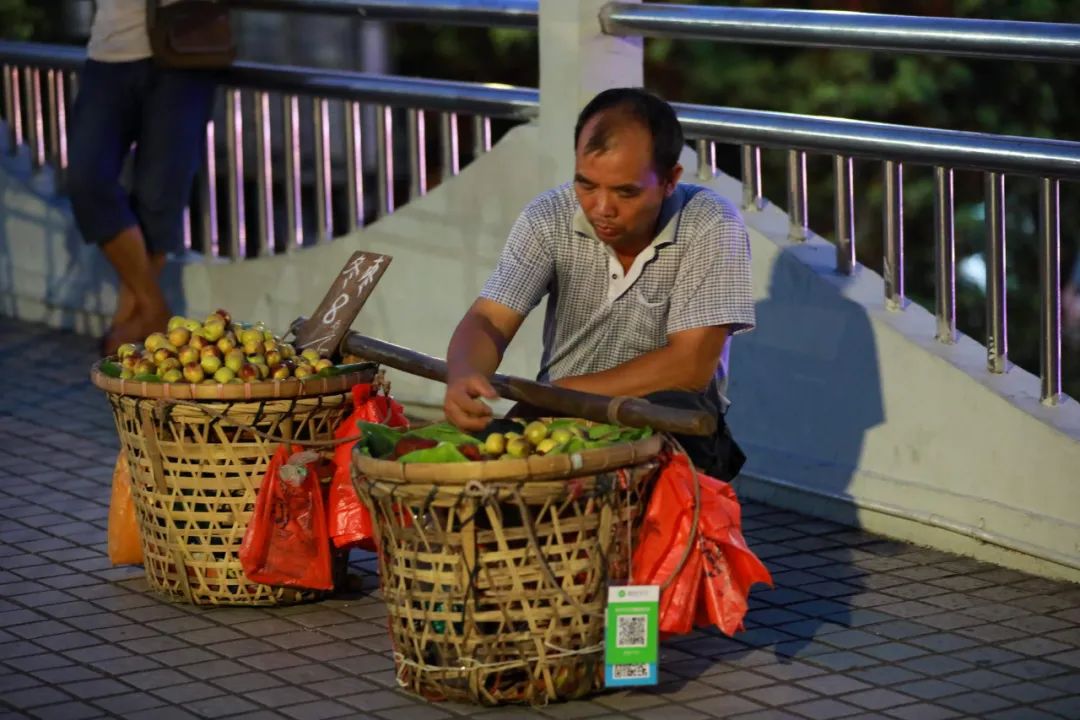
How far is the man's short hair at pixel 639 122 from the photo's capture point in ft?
14.9

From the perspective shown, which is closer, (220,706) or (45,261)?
(220,706)

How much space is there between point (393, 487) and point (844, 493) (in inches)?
86.6

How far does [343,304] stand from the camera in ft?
17.3

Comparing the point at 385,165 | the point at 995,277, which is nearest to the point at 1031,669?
the point at 995,277

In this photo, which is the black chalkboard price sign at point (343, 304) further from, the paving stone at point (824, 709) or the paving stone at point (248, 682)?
the paving stone at point (824, 709)

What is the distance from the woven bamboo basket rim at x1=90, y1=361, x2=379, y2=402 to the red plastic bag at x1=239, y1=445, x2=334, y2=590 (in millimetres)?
158

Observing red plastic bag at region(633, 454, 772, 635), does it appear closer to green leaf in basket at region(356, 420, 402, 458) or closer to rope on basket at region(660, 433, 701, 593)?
rope on basket at region(660, 433, 701, 593)

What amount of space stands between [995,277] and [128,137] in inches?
Result: 156

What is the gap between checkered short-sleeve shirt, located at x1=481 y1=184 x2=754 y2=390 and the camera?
4.70 meters

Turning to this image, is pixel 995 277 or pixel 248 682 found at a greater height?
pixel 995 277

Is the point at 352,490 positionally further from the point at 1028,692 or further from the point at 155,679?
the point at 1028,692

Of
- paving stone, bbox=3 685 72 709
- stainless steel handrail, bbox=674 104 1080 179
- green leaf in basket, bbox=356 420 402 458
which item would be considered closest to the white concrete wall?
stainless steel handrail, bbox=674 104 1080 179

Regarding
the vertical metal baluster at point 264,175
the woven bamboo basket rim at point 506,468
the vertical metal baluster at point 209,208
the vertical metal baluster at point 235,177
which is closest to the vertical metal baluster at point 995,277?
the woven bamboo basket rim at point 506,468

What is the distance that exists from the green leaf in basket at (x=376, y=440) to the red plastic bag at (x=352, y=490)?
1.59 feet
